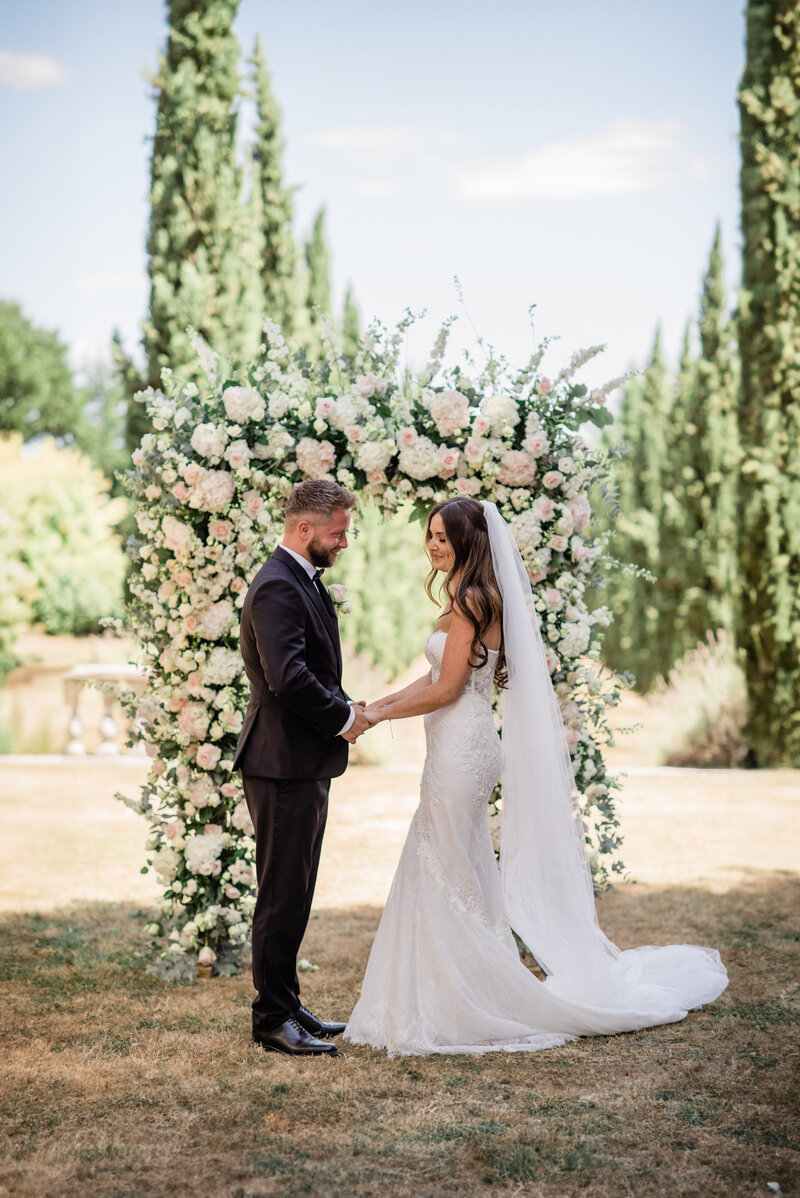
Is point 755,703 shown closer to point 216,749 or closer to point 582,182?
point 216,749

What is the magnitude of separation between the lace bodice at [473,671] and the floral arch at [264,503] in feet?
2.85

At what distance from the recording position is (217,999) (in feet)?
16.8

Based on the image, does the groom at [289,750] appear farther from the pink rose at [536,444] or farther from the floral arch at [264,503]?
the pink rose at [536,444]

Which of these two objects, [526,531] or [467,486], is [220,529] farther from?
[526,531]

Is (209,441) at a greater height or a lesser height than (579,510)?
greater

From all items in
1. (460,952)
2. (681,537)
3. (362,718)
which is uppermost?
(681,537)

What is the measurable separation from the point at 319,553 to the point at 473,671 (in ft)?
2.87

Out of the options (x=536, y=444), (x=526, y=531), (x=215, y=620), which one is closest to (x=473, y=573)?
(x=526, y=531)

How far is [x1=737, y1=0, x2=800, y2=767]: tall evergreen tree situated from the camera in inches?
492

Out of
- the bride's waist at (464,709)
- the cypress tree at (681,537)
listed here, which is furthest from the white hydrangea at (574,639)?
the cypress tree at (681,537)

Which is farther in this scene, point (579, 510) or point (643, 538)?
point (643, 538)

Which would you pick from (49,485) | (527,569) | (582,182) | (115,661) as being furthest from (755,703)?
(582,182)

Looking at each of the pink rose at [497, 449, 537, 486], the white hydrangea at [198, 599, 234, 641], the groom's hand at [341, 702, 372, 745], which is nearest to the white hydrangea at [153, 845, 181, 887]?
the white hydrangea at [198, 599, 234, 641]

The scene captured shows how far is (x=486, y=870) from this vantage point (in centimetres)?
462
